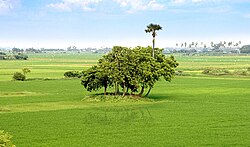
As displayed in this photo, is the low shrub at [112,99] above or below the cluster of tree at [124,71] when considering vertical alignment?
below

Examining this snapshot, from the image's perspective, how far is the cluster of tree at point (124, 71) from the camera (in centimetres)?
5716

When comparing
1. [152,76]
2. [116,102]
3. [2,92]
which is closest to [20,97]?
[2,92]

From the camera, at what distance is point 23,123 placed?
3950 cm

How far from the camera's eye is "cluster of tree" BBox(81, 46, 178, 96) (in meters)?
57.2

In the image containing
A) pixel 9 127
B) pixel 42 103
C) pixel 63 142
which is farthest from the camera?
pixel 42 103

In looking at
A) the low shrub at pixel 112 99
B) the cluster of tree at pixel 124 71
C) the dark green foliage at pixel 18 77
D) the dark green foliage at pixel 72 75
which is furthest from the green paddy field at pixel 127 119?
the dark green foliage at pixel 72 75

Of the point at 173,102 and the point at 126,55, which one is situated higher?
the point at 126,55

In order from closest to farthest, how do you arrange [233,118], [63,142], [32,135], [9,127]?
[63,142] < [32,135] < [9,127] < [233,118]

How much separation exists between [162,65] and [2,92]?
22997 millimetres

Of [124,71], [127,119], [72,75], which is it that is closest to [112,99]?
[124,71]

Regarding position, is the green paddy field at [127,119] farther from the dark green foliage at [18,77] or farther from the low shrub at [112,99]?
the dark green foliage at [18,77]

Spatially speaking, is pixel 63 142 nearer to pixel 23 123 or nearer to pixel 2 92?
pixel 23 123

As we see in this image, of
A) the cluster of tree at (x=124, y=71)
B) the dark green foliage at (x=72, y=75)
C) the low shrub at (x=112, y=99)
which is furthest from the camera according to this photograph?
the dark green foliage at (x=72, y=75)

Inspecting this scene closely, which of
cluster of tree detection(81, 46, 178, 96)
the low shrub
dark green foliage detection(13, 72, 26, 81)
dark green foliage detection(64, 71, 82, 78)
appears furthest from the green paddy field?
dark green foliage detection(64, 71, 82, 78)
